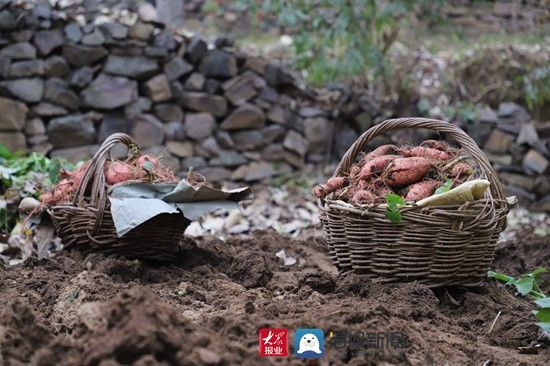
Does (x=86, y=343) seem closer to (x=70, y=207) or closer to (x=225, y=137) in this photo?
(x=70, y=207)

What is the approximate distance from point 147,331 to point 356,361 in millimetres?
562

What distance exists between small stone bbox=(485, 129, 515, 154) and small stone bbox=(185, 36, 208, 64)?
2952 mm

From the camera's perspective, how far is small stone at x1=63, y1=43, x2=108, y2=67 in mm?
6277

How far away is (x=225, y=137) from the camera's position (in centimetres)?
704

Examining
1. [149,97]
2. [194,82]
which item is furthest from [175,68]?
[149,97]

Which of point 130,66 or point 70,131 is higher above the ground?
point 130,66

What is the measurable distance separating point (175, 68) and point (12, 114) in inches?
59.0

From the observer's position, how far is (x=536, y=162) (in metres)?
7.20

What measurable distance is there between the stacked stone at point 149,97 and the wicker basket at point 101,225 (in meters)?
3.25

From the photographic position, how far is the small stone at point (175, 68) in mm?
6703

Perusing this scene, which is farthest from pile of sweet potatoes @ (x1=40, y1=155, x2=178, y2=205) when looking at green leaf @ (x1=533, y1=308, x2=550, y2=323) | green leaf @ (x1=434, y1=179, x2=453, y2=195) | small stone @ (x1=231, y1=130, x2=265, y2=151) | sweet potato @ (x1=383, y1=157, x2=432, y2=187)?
small stone @ (x1=231, y1=130, x2=265, y2=151)

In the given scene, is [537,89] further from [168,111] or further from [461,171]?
[461,171]

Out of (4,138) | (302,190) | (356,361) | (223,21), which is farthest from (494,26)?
(356,361)

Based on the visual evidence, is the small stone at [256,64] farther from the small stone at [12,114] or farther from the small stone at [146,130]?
the small stone at [12,114]
